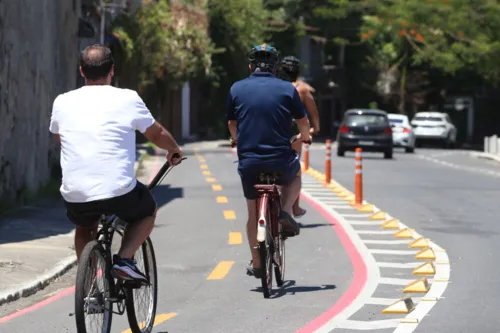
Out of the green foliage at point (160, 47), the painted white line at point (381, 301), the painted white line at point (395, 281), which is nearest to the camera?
the painted white line at point (381, 301)

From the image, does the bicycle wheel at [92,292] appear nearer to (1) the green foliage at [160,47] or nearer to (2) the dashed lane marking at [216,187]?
(2) the dashed lane marking at [216,187]

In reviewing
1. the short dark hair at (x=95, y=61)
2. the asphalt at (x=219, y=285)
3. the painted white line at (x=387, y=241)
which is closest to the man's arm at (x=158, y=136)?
the short dark hair at (x=95, y=61)

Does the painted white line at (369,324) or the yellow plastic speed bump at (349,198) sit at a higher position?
the painted white line at (369,324)

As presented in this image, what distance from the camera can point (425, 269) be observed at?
35.8ft

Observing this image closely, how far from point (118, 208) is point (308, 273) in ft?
14.4

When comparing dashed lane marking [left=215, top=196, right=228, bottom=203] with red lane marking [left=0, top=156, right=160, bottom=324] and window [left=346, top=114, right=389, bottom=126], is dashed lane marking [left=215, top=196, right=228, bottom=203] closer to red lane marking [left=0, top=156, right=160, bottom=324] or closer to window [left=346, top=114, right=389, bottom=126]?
red lane marking [left=0, top=156, right=160, bottom=324]

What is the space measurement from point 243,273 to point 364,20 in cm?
5361

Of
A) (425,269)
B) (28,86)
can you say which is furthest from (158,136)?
(28,86)

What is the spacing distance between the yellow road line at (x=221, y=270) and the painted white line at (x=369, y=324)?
100 inches

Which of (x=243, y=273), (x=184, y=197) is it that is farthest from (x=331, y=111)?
(x=243, y=273)

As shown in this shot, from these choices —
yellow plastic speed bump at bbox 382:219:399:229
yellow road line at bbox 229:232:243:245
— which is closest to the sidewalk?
yellow road line at bbox 229:232:243:245

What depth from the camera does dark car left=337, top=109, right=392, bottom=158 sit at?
36.7 meters

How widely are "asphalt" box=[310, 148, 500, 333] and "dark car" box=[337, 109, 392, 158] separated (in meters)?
2.70

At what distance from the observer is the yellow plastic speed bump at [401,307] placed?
8703mm
